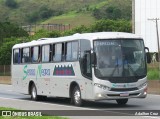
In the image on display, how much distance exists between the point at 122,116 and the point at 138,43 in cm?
535

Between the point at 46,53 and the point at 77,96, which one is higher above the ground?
the point at 46,53

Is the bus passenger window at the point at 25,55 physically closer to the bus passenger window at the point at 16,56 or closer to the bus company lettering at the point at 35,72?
the bus company lettering at the point at 35,72

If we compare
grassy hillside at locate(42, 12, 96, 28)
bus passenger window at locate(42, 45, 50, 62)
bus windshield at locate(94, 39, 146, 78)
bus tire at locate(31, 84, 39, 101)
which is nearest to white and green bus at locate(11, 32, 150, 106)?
bus windshield at locate(94, 39, 146, 78)

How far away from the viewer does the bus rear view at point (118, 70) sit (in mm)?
21672

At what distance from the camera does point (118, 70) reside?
2180cm

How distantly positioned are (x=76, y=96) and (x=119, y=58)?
2729 millimetres

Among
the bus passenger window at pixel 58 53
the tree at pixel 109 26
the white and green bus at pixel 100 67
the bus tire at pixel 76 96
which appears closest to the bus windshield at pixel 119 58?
the white and green bus at pixel 100 67

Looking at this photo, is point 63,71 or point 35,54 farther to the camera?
point 35,54

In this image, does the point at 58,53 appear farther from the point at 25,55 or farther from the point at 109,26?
the point at 109,26

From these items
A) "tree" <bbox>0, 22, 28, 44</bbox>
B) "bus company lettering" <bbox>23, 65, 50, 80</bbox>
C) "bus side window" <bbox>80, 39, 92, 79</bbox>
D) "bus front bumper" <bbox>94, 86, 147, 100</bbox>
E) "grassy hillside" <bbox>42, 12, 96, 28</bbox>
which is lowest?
"bus front bumper" <bbox>94, 86, 147, 100</bbox>

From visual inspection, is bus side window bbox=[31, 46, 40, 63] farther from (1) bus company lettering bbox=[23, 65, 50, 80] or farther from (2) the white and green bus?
(2) the white and green bus

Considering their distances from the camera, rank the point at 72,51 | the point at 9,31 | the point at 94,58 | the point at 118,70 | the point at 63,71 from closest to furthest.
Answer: the point at 118,70 → the point at 94,58 → the point at 72,51 → the point at 63,71 → the point at 9,31

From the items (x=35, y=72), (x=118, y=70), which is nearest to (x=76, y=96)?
(x=118, y=70)

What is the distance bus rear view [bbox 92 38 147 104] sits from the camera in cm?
2167
